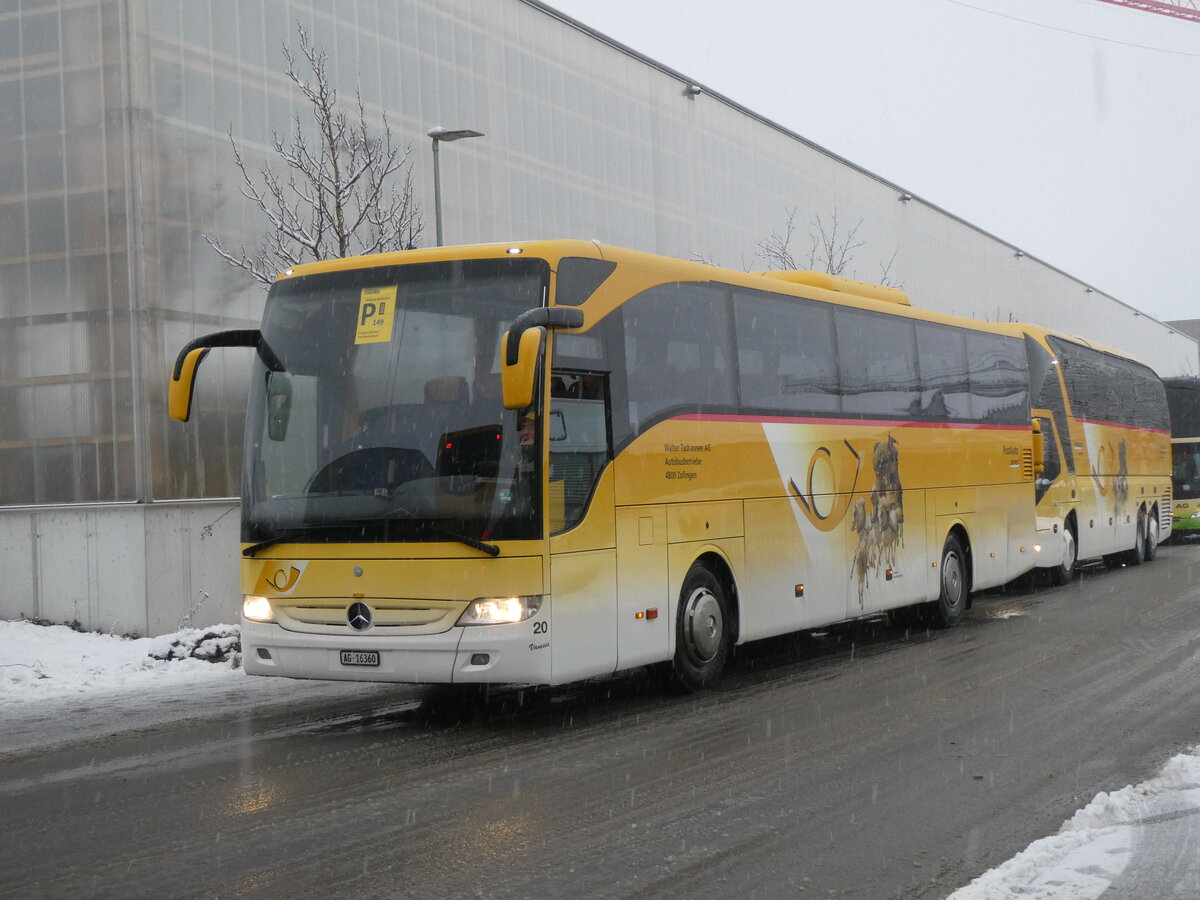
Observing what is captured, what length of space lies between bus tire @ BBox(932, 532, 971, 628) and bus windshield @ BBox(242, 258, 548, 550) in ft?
26.6

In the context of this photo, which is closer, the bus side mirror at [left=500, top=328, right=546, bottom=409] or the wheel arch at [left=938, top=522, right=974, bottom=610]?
the bus side mirror at [left=500, top=328, right=546, bottom=409]

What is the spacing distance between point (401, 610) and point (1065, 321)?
216ft

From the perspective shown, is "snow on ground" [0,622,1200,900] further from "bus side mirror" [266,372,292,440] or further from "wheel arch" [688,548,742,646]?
"wheel arch" [688,548,742,646]

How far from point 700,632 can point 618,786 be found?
363 centimetres

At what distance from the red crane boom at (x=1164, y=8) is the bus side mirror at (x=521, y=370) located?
89808mm

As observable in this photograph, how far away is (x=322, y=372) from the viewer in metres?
9.62

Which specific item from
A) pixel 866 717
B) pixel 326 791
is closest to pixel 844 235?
pixel 866 717

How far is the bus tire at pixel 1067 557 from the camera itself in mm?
21291

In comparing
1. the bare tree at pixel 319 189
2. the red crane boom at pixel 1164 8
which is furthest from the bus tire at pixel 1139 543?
the red crane boom at pixel 1164 8

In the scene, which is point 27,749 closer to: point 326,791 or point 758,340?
point 326,791

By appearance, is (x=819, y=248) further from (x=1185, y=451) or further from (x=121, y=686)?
(x=121, y=686)

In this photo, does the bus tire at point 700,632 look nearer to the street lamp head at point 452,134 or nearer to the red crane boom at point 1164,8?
the street lamp head at point 452,134

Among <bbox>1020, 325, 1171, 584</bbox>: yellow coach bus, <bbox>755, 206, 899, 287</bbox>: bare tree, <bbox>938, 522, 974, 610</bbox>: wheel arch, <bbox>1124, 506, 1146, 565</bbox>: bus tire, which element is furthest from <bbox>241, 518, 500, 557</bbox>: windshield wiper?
<bbox>755, 206, 899, 287</bbox>: bare tree

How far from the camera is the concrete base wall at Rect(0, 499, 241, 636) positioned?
680 inches
